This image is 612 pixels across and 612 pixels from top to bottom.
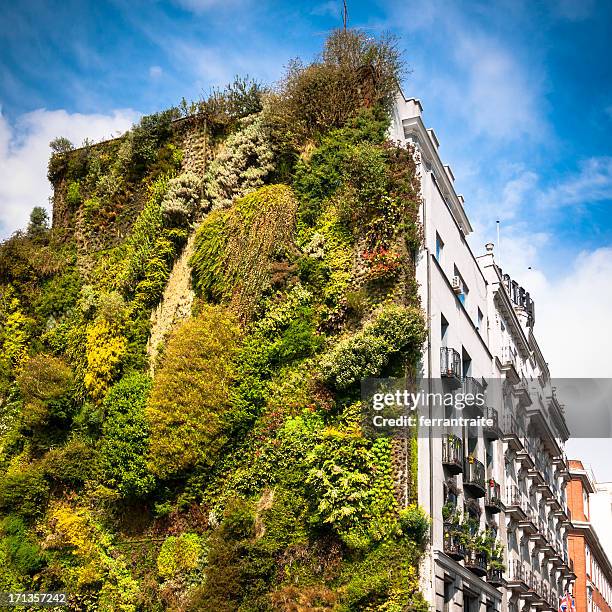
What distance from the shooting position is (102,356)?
2739 cm

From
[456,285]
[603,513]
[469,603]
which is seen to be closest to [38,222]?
[456,285]

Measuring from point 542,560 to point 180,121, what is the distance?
84.7 feet

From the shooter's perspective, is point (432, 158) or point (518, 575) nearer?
point (432, 158)

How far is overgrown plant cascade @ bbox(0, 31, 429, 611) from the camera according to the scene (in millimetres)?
22250

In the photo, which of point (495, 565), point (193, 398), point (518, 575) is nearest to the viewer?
point (193, 398)

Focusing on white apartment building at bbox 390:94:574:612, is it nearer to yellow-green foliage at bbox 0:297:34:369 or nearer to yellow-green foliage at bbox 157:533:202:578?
yellow-green foliage at bbox 157:533:202:578

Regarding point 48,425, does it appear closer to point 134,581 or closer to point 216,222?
point 134,581

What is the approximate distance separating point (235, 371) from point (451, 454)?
6642 mm

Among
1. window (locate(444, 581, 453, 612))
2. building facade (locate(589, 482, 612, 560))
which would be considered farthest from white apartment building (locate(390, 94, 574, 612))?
building facade (locate(589, 482, 612, 560))

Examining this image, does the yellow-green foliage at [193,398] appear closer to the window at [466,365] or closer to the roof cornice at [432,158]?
the roof cornice at [432,158]

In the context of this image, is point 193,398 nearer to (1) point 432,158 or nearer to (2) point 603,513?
(1) point 432,158

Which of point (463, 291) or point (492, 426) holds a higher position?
point (463, 291)

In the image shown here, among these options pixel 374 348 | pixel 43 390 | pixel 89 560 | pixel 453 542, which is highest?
pixel 374 348

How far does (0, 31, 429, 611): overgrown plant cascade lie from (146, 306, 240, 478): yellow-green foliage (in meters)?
0.06
